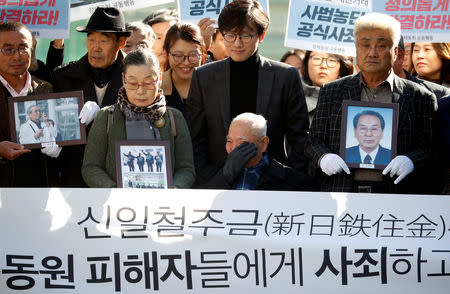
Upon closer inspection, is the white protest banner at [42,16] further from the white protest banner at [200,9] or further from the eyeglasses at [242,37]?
the eyeglasses at [242,37]

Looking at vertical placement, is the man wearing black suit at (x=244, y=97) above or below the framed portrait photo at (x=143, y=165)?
above

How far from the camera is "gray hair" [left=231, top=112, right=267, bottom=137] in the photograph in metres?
4.78

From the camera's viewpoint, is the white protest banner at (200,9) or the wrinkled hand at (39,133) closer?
the wrinkled hand at (39,133)

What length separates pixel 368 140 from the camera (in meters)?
4.69

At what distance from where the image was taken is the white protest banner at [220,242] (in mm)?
4312

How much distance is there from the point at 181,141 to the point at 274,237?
849 mm

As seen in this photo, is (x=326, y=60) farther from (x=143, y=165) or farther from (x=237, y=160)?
(x=143, y=165)

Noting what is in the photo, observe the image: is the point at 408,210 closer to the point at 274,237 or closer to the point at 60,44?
the point at 274,237

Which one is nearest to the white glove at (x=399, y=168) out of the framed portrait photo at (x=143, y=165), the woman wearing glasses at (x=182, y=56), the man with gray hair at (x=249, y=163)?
the man with gray hair at (x=249, y=163)

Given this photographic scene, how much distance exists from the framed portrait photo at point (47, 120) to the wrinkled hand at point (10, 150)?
0.13 ft

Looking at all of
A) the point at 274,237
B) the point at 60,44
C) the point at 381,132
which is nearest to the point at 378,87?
the point at 381,132

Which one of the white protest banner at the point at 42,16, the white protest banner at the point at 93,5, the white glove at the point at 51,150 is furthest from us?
the white protest banner at the point at 93,5

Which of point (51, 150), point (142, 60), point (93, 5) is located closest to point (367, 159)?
point (142, 60)

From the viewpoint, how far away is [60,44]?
21.0 feet
